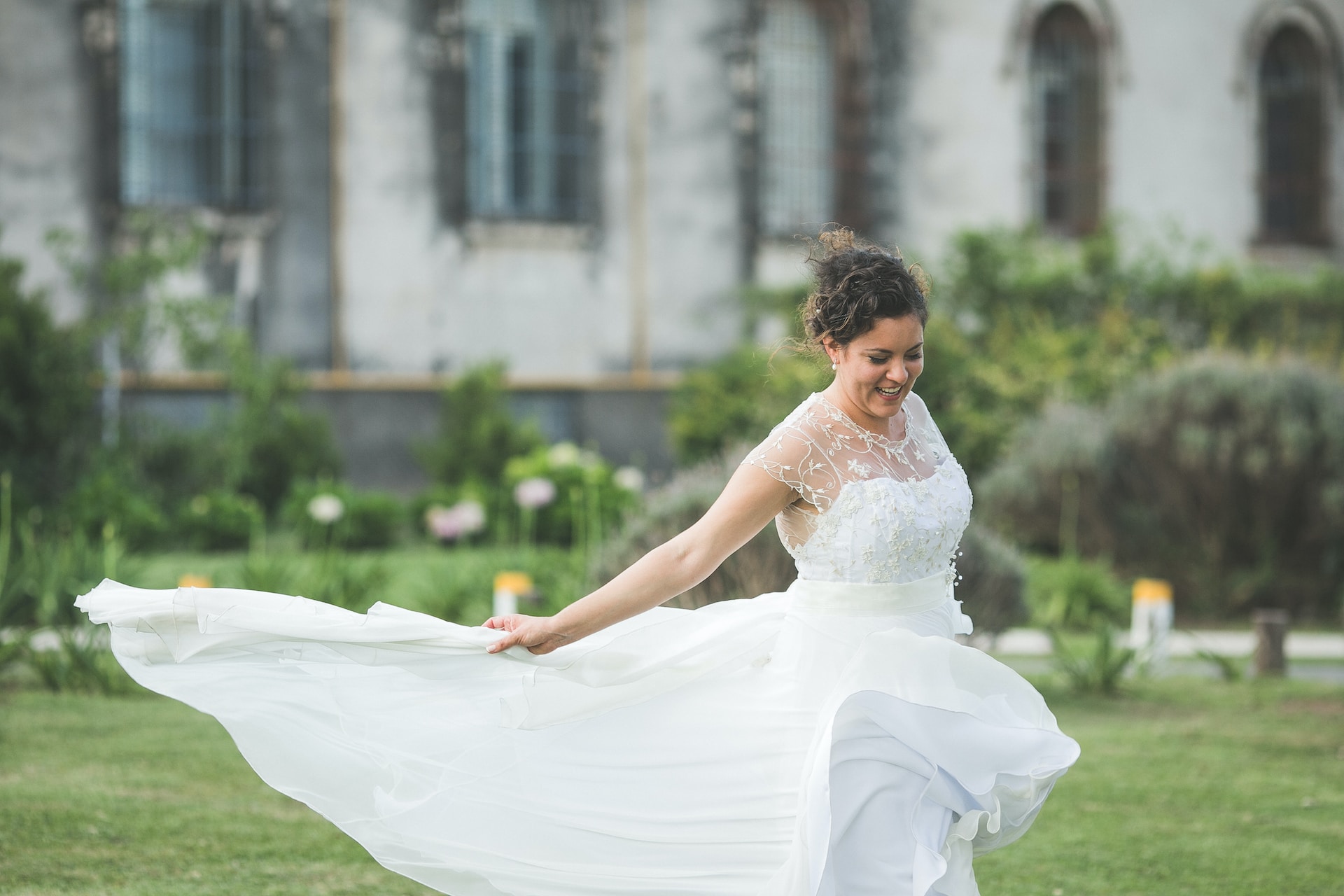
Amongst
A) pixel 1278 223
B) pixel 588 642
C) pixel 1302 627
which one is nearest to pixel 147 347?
pixel 1302 627

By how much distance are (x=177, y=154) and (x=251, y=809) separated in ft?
41.7

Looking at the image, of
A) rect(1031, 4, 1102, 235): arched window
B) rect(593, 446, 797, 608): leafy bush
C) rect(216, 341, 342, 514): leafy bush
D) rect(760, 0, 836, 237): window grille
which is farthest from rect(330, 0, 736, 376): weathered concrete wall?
rect(593, 446, 797, 608): leafy bush

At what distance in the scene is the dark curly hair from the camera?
153 inches

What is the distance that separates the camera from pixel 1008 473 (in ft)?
44.3

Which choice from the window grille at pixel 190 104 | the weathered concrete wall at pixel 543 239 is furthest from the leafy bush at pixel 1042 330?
the window grille at pixel 190 104

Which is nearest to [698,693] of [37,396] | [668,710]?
[668,710]

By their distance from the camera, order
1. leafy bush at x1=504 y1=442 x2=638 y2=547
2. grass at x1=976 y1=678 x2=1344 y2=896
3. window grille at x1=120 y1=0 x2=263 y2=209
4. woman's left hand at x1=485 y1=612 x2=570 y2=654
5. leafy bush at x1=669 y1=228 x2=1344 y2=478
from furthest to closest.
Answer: window grille at x1=120 y1=0 x2=263 y2=209 < leafy bush at x1=669 y1=228 x2=1344 y2=478 < leafy bush at x1=504 y1=442 x2=638 y2=547 < grass at x1=976 y1=678 x2=1344 y2=896 < woman's left hand at x1=485 y1=612 x2=570 y2=654

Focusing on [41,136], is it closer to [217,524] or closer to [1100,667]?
[217,524]

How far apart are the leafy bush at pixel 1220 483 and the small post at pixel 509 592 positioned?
5.70 metres

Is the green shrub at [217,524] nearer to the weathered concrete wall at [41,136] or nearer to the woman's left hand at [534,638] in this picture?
the weathered concrete wall at [41,136]

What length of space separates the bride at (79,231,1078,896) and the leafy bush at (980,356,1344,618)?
8.78 metres

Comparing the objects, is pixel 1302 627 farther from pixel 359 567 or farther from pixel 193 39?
pixel 193 39

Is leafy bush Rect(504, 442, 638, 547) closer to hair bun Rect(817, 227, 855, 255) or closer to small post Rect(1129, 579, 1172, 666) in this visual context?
small post Rect(1129, 579, 1172, 666)

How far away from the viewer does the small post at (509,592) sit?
29.6 ft
